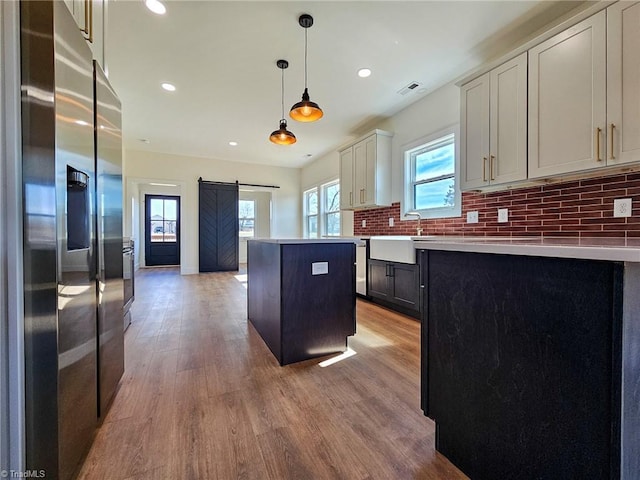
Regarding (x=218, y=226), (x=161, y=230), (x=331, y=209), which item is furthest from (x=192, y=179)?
(x=331, y=209)

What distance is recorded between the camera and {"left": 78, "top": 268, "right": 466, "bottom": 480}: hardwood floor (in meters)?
1.16

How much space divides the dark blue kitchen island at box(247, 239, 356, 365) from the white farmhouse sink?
1082 millimetres

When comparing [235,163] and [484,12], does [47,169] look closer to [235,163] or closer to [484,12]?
[484,12]

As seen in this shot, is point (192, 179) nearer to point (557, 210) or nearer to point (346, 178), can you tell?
point (346, 178)

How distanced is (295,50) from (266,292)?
2.37m

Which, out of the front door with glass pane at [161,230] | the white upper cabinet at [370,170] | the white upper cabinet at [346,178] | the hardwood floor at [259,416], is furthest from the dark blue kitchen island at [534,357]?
the front door with glass pane at [161,230]

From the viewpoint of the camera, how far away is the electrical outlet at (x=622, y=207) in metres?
1.89

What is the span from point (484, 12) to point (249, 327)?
351cm

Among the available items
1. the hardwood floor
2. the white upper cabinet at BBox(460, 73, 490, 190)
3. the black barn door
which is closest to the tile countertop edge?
the hardwood floor

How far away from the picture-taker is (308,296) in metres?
2.12

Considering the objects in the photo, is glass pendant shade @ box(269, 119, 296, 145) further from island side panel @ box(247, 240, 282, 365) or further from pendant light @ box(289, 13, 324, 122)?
island side panel @ box(247, 240, 282, 365)

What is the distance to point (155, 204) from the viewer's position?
8.45m

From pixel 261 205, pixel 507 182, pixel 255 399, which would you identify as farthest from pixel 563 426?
pixel 261 205

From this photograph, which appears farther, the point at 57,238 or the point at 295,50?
the point at 295,50
